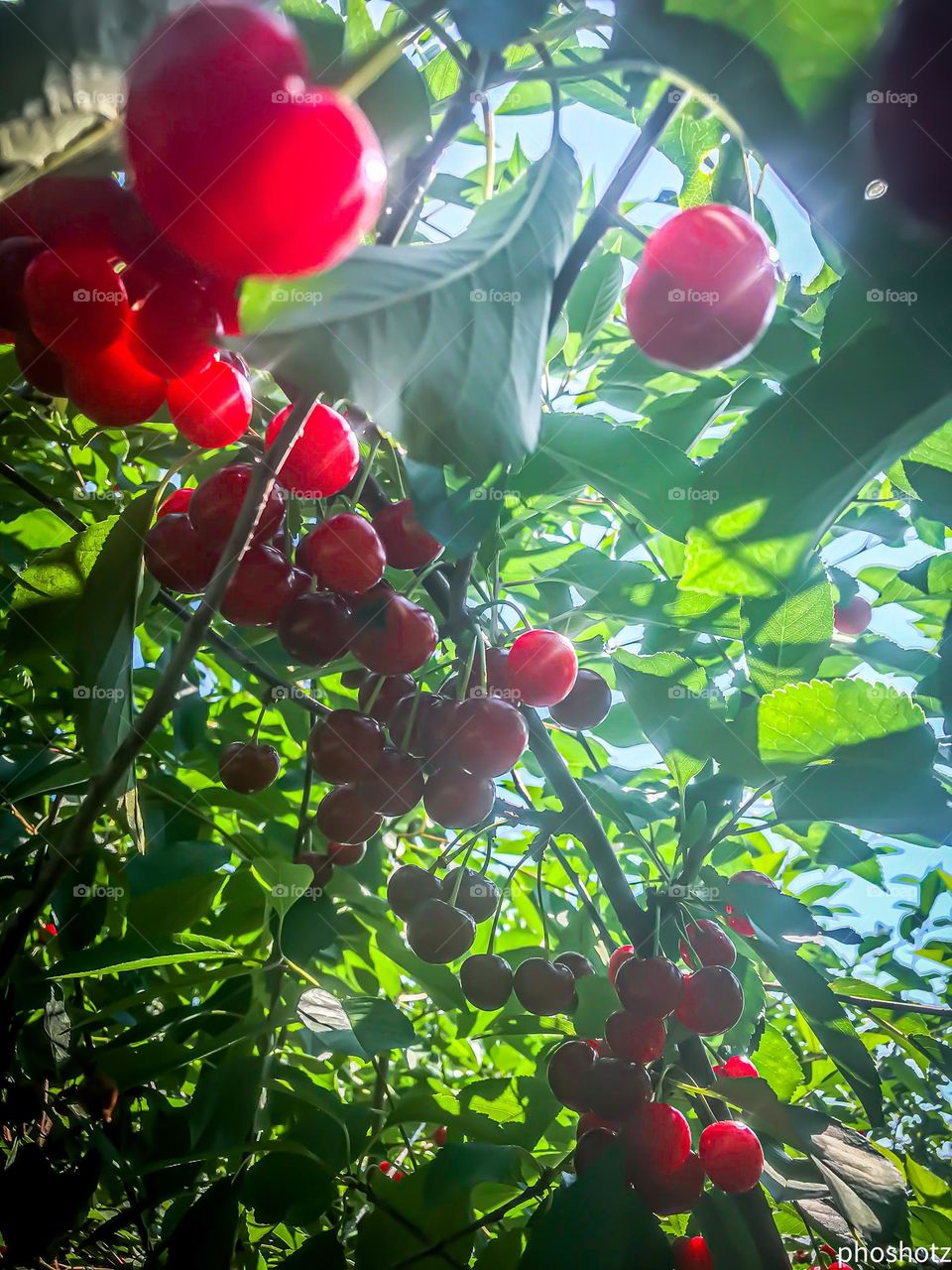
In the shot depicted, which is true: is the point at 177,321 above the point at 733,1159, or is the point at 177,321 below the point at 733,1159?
above

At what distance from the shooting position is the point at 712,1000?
2.68ft

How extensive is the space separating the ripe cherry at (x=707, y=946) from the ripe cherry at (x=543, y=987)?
136 mm

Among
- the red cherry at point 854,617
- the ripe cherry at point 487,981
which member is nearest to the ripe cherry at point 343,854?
the ripe cherry at point 487,981

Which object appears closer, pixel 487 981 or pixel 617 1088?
pixel 617 1088

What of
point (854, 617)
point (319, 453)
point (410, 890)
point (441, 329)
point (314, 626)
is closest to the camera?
point (441, 329)

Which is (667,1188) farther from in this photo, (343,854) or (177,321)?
(177,321)

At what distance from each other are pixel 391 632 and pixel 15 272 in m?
0.37

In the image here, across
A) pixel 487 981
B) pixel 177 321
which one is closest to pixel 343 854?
pixel 487 981

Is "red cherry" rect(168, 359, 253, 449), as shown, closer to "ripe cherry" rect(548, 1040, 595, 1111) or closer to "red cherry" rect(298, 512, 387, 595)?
"red cherry" rect(298, 512, 387, 595)

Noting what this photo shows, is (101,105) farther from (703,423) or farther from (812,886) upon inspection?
(812,886)

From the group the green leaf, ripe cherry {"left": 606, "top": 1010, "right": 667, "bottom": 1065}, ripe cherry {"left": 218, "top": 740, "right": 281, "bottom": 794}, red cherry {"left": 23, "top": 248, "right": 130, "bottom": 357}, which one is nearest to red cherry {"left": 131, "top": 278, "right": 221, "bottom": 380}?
red cherry {"left": 23, "top": 248, "right": 130, "bottom": 357}

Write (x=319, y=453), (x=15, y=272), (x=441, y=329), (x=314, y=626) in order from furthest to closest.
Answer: (x=314, y=626) < (x=319, y=453) < (x=15, y=272) < (x=441, y=329)

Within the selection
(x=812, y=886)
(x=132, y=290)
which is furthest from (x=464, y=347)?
(x=812, y=886)

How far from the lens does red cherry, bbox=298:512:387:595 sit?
666 millimetres
